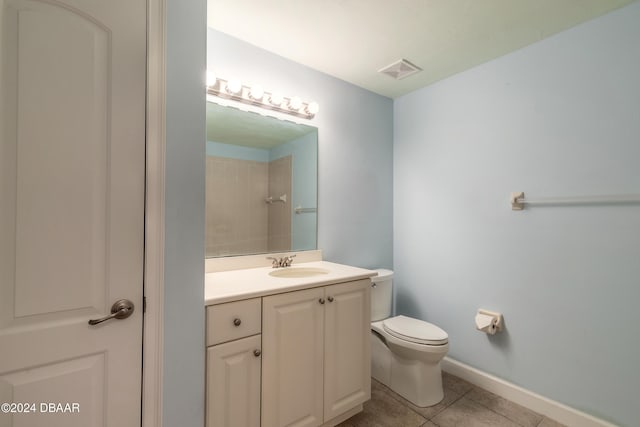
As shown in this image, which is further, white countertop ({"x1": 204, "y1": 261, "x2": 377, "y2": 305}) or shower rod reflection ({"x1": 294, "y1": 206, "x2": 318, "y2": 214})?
shower rod reflection ({"x1": 294, "y1": 206, "x2": 318, "y2": 214})

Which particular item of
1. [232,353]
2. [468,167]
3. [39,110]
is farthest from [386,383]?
[39,110]

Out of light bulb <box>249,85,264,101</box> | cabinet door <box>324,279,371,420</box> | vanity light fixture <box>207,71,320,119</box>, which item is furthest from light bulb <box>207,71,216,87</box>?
cabinet door <box>324,279,371,420</box>

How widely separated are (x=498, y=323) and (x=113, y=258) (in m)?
2.23

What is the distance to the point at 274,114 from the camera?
1.84m

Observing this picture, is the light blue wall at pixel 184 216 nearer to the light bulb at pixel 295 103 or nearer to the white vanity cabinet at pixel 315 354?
the white vanity cabinet at pixel 315 354

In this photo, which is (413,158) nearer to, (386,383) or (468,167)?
(468,167)

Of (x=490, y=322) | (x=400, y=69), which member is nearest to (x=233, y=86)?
(x=400, y=69)

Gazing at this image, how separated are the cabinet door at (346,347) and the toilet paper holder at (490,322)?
0.85 metres

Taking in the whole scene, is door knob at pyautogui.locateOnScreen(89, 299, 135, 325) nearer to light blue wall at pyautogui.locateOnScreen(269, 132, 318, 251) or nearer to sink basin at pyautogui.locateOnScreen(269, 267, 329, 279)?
sink basin at pyautogui.locateOnScreen(269, 267, 329, 279)

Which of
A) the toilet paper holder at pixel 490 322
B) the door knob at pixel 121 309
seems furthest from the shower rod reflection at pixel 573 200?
the door knob at pixel 121 309

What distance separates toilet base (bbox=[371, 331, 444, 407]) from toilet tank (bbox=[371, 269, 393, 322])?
0.23 meters

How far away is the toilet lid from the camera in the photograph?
1.68m

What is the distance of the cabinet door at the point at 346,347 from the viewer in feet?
4.68

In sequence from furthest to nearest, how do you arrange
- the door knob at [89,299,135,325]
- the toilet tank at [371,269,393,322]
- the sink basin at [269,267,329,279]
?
1. the toilet tank at [371,269,393,322]
2. the sink basin at [269,267,329,279]
3. the door knob at [89,299,135,325]
